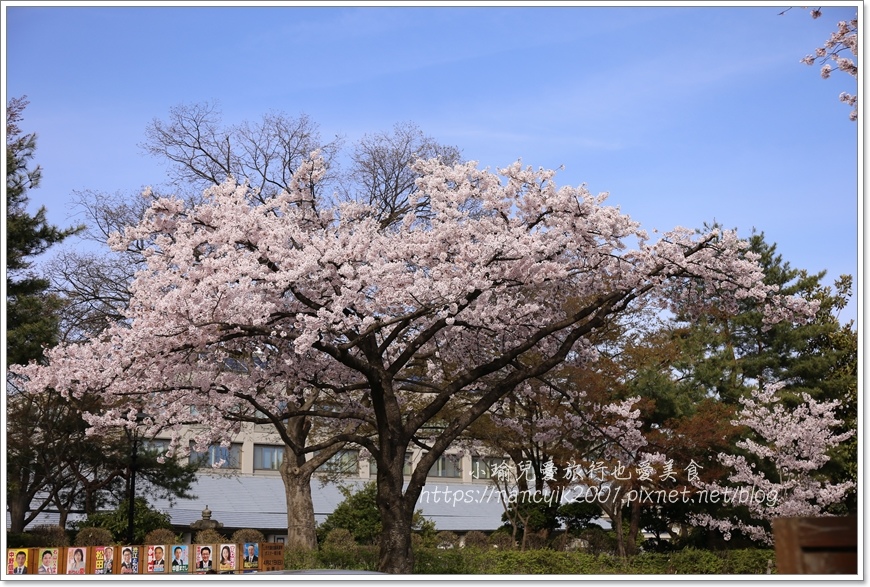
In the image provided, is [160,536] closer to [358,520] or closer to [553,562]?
[358,520]

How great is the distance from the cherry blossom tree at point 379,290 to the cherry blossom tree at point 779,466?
19.8ft

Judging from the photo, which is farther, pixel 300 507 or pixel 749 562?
pixel 300 507

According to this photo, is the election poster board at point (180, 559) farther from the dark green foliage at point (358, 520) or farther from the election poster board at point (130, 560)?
the dark green foliage at point (358, 520)

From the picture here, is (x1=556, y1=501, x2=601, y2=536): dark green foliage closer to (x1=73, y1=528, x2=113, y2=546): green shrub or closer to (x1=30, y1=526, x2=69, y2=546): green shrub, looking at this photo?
(x1=73, y1=528, x2=113, y2=546): green shrub

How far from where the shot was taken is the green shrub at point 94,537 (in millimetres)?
23391

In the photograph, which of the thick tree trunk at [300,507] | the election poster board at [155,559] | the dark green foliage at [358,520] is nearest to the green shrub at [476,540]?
the dark green foliage at [358,520]

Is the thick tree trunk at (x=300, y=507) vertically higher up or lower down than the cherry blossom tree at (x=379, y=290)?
lower down

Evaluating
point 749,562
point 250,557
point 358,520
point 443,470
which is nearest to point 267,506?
point 358,520

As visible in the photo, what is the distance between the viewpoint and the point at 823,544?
3.81m

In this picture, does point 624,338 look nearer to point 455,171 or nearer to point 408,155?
point 408,155

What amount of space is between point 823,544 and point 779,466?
57.5ft

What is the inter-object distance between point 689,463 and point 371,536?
12.7 meters

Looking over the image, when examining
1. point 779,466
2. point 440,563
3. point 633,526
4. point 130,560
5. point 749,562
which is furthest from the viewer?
point 633,526

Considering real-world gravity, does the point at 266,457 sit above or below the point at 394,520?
above
